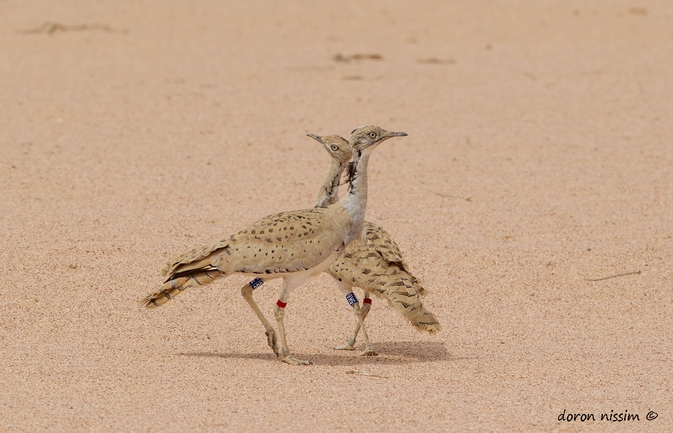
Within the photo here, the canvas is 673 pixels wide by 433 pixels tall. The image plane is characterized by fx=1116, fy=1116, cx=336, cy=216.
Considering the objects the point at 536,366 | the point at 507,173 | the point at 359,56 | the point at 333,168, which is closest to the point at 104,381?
the point at 333,168

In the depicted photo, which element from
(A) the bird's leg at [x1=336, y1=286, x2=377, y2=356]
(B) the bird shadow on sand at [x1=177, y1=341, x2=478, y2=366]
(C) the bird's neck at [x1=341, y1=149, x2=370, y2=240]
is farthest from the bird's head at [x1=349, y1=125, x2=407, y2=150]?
(B) the bird shadow on sand at [x1=177, y1=341, x2=478, y2=366]

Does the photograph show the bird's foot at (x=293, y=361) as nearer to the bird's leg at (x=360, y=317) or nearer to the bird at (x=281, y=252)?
the bird at (x=281, y=252)

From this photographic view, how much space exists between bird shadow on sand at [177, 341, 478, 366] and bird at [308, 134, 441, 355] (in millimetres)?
102

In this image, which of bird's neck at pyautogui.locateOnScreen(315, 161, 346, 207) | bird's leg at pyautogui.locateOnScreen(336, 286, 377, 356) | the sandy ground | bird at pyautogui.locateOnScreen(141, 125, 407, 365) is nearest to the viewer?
the sandy ground

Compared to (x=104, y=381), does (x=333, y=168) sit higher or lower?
higher

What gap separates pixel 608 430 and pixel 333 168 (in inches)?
106

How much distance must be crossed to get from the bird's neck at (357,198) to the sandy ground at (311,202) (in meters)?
0.90

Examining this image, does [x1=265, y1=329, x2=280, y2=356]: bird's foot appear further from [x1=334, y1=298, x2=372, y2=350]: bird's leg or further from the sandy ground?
[x1=334, y1=298, x2=372, y2=350]: bird's leg

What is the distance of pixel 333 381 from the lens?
6691 millimetres

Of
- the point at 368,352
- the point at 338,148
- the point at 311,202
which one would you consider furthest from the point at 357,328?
the point at 311,202

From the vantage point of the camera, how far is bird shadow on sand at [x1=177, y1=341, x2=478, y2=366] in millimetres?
7238

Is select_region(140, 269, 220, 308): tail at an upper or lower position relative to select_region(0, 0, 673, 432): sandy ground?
upper

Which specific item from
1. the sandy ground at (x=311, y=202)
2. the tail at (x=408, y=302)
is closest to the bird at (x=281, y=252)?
the tail at (x=408, y=302)

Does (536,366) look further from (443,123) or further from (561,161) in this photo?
(443,123)
